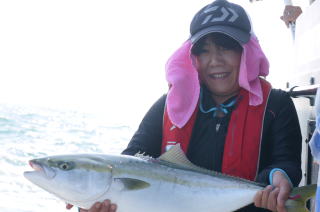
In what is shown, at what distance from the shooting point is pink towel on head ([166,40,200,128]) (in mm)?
3443

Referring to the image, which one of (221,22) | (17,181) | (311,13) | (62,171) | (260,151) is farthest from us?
(17,181)

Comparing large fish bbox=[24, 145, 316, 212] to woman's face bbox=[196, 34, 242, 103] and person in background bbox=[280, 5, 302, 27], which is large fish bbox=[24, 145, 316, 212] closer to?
woman's face bbox=[196, 34, 242, 103]

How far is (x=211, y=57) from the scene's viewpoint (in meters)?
3.48

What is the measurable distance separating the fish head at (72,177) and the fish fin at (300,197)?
1.19 meters

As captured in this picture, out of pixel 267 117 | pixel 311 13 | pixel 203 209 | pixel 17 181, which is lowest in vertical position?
pixel 17 181

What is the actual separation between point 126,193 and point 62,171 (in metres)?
0.44

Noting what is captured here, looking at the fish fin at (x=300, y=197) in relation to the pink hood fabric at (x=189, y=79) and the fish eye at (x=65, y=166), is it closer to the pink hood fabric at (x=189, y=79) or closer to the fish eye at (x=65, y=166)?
the pink hood fabric at (x=189, y=79)

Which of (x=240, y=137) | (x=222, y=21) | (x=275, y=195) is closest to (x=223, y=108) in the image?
(x=240, y=137)

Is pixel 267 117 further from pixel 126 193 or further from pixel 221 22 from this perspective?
pixel 126 193

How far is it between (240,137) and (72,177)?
1.41 metres

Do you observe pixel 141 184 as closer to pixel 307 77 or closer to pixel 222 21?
pixel 222 21

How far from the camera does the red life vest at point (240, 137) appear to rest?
126 inches

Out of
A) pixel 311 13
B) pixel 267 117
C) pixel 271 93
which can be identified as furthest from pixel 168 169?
pixel 311 13

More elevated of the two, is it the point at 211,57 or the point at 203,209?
the point at 211,57
